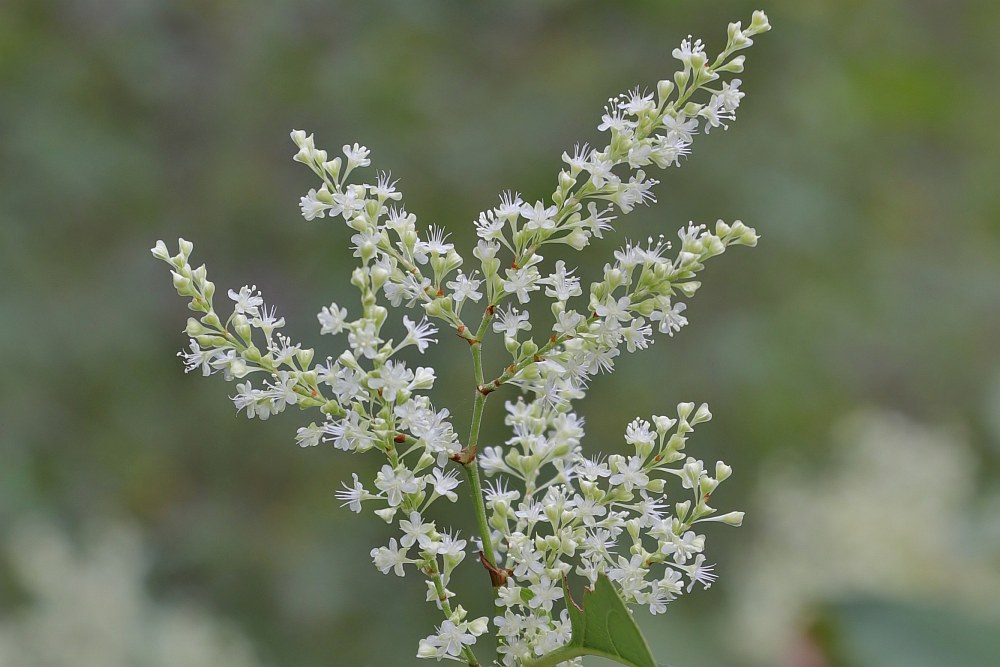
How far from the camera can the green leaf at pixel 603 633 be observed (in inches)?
39.7

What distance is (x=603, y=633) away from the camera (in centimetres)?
106

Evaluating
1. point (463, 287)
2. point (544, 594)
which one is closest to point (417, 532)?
point (544, 594)

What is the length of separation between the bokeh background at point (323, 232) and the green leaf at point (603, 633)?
3624 mm

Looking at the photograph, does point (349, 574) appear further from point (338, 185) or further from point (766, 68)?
point (338, 185)

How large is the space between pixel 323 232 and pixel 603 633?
14.6 feet

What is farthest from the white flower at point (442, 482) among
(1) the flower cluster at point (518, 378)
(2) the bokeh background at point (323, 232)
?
(2) the bokeh background at point (323, 232)

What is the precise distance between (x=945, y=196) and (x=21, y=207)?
214 inches

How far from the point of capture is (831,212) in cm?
586

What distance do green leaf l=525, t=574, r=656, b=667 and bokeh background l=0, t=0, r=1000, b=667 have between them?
143 inches

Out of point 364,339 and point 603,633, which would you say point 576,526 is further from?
point 364,339

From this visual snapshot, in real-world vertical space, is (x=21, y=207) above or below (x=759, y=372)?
above

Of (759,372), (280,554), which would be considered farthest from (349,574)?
(759,372)

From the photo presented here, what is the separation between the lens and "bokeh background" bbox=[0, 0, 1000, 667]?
17.1 ft

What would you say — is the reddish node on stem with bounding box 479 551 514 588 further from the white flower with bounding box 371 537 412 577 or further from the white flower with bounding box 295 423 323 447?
the white flower with bounding box 295 423 323 447
